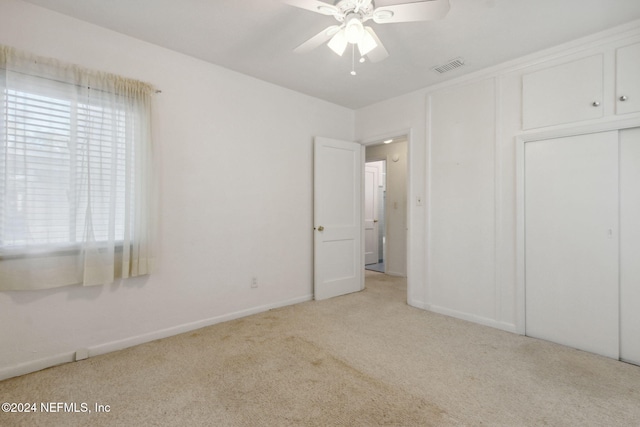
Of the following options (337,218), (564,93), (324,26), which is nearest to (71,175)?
(324,26)

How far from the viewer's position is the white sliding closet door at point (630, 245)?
2.31 metres

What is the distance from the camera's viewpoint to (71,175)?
7.38ft

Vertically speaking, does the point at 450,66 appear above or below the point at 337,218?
above

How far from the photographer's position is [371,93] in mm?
3717

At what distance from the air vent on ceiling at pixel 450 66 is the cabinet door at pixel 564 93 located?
593mm

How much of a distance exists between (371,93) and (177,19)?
221 cm

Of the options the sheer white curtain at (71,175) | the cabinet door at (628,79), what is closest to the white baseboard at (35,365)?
the sheer white curtain at (71,175)

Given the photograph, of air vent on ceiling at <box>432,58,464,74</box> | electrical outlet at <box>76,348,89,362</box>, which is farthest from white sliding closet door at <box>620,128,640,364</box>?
electrical outlet at <box>76,348,89,362</box>

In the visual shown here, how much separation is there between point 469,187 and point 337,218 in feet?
5.31

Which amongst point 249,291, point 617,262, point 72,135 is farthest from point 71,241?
point 617,262

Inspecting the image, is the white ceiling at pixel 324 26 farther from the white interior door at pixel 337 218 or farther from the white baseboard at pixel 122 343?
the white baseboard at pixel 122 343

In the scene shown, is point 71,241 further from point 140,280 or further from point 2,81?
point 2,81

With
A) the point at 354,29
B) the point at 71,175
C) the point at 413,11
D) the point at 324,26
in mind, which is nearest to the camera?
the point at 413,11

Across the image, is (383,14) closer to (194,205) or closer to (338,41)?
(338,41)
